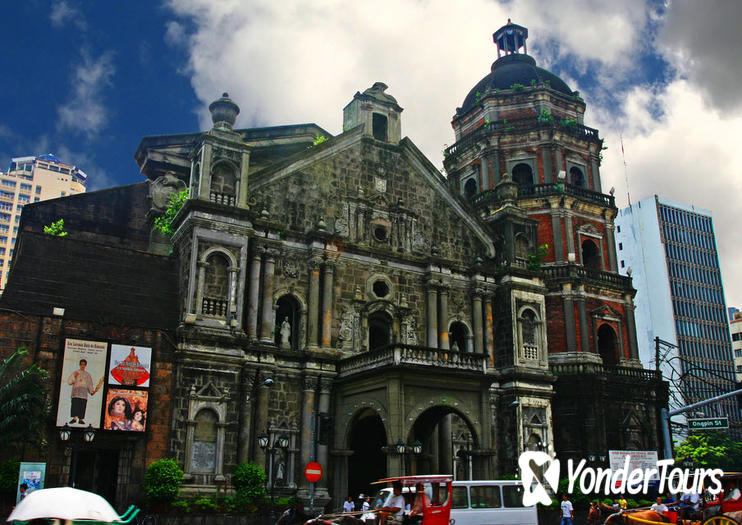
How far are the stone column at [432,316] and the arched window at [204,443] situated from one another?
33.3 feet

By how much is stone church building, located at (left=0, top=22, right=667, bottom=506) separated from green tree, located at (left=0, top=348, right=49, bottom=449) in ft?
3.76

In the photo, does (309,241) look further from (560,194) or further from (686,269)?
(686,269)

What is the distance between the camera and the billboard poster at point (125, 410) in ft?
71.7

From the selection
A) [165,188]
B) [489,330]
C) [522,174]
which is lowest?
[489,330]

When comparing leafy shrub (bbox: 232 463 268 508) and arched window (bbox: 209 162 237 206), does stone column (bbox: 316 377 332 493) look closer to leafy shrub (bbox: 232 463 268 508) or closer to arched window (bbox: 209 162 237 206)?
leafy shrub (bbox: 232 463 268 508)

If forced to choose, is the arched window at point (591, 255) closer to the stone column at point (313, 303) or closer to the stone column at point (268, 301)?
the stone column at point (313, 303)

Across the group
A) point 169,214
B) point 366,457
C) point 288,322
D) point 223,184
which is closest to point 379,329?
point 288,322

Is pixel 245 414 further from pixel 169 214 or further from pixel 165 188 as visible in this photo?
pixel 165 188

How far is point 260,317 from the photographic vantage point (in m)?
26.8

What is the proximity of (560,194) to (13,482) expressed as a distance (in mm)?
28876

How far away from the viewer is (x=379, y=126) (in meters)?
32.7

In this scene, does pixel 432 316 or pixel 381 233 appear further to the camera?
pixel 381 233

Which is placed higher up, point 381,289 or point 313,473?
point 381,289

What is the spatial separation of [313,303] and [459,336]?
7743mm
